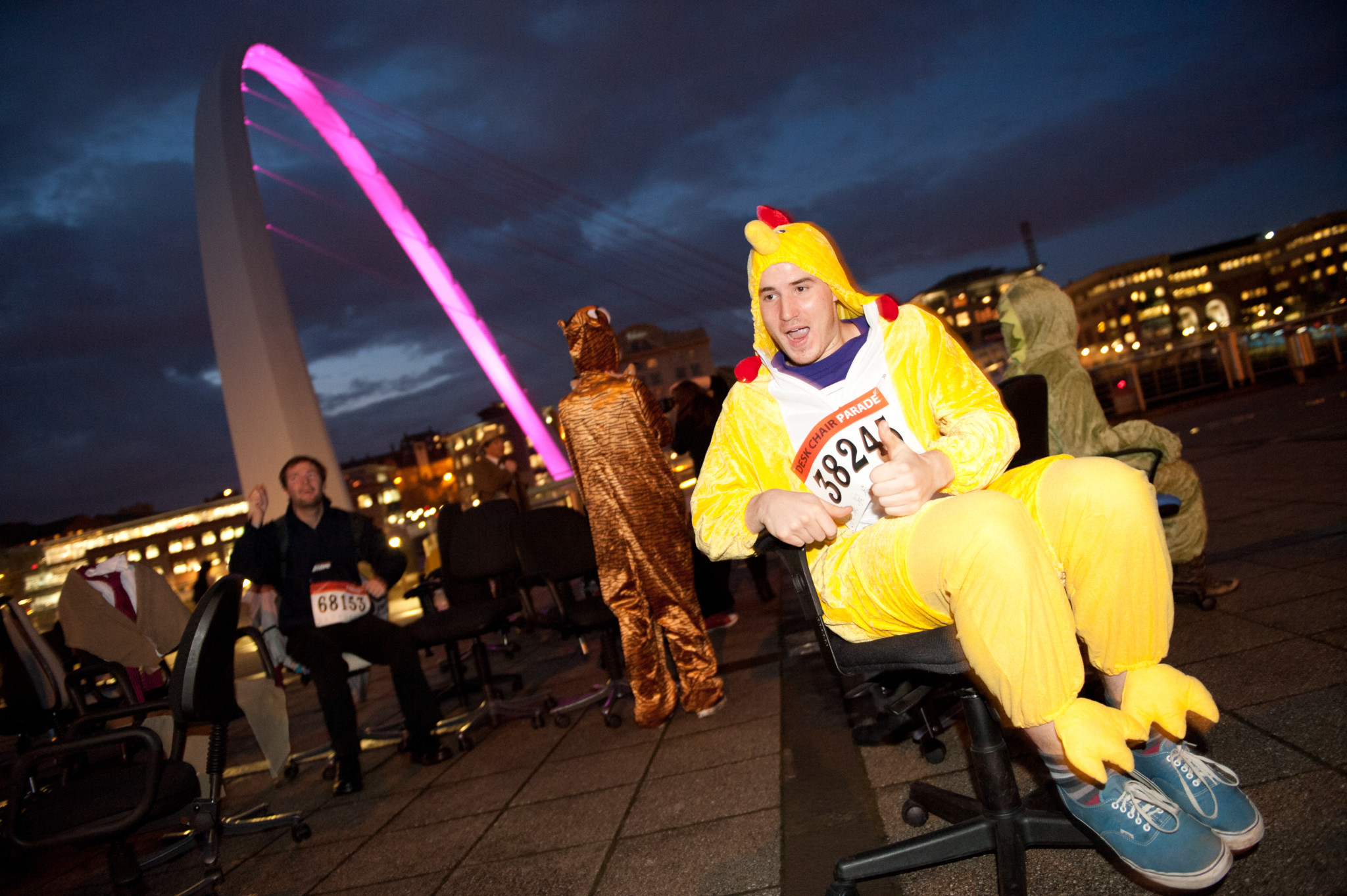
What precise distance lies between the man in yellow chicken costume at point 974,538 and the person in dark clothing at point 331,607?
2.45 m

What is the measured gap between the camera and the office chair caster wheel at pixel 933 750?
7.00 feet

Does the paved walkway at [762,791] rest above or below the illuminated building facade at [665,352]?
below

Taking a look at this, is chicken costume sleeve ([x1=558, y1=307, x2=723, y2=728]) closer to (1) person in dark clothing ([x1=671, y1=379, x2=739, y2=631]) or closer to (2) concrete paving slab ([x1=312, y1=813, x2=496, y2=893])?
(2) concrete paving slab ([x1=312, y1=813, x2=496, y2=893])

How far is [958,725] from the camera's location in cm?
244

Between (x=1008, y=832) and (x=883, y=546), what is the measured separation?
598 mm

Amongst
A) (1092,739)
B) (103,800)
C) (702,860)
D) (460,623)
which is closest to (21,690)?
(103,800)

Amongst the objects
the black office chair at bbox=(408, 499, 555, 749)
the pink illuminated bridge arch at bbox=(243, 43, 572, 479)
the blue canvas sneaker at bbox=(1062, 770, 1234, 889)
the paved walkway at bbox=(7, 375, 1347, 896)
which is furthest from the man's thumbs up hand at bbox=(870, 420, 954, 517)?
the pink illuminated bridge arch at bbox=(243, 43, 572, 479)

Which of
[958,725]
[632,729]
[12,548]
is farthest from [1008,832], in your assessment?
[12,548]

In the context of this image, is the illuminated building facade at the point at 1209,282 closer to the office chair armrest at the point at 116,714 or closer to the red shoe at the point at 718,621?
the red shoe at the point at 718,621

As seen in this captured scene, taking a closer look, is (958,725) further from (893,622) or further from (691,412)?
(691,412)

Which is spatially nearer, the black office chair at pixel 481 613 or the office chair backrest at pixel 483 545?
the black office chair at pixel 481 613

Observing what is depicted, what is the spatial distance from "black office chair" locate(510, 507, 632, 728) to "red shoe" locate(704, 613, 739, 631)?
118 cm

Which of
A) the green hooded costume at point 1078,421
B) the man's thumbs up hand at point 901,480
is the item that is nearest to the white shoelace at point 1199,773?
the man's thumbs up hand at point 901,480

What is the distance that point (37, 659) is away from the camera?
316 cm
